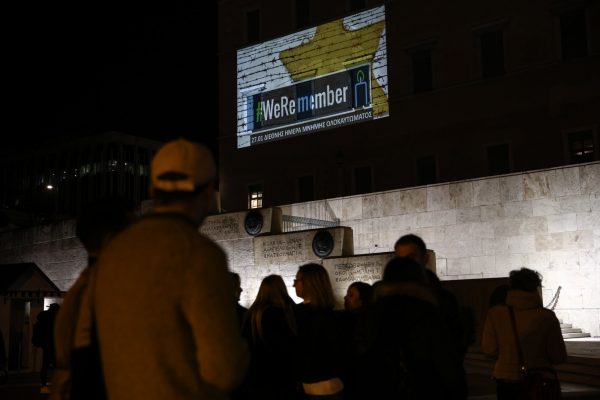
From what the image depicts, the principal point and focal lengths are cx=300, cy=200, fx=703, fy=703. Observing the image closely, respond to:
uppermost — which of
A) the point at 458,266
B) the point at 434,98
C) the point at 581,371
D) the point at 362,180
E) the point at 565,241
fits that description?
the point at 434,98

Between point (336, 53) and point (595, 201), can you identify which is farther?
point (336, 53)

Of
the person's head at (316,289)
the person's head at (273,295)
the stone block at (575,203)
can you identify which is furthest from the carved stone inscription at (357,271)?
the person's head at (273,295)

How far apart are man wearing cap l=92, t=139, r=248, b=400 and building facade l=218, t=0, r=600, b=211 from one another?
70.4 feet

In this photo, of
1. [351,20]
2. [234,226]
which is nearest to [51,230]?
[234,226]

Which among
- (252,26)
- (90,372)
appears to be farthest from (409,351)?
(252,26)

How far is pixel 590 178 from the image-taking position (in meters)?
18.5

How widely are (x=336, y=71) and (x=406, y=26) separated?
123 inches

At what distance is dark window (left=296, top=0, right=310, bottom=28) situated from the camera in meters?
28.8

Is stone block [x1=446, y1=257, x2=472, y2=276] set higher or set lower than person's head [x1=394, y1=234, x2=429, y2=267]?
lower

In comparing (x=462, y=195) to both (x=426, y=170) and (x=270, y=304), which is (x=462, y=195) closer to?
(x=426, y=170)

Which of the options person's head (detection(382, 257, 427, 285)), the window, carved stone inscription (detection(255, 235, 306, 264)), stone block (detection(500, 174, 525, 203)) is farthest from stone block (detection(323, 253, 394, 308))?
person's head (detection(382, 257, 427, 285))

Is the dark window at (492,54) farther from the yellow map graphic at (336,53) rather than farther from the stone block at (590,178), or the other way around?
the stone block at (590,178)

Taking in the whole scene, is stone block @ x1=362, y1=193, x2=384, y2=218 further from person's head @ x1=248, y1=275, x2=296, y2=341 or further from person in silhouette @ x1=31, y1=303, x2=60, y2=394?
person's head @ x1=248, y1=275, x2=296, y2=341

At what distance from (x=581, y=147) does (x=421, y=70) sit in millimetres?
6465
